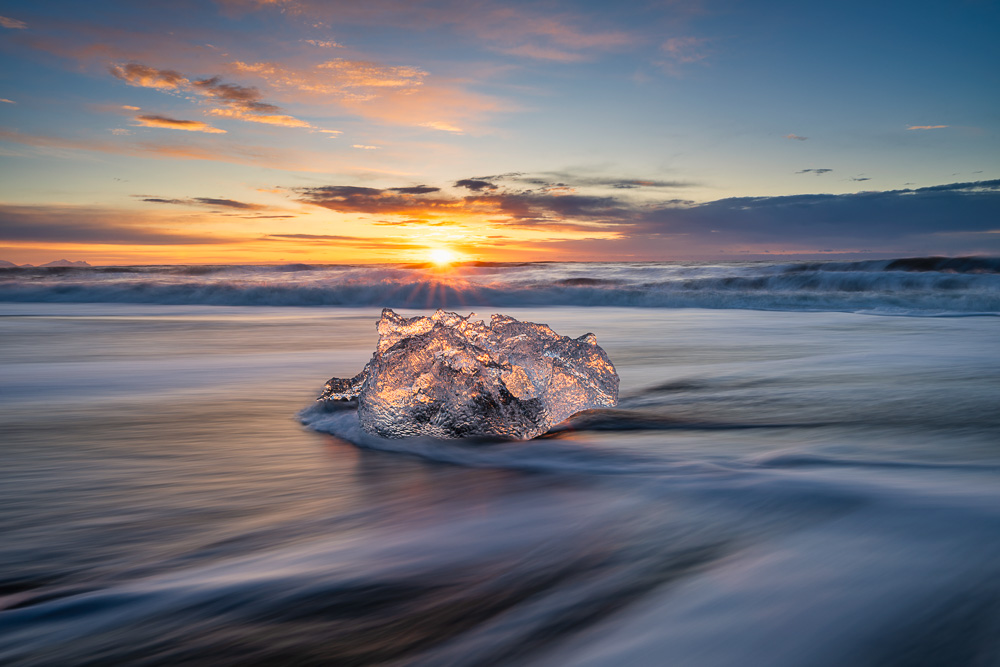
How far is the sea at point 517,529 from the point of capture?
116 centimetres

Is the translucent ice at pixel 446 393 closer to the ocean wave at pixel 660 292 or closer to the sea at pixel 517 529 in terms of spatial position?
the sea at pixel 517 529

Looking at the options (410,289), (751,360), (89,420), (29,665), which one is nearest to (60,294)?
(410,289)

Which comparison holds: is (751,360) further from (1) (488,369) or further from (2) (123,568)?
(2) (123,568)

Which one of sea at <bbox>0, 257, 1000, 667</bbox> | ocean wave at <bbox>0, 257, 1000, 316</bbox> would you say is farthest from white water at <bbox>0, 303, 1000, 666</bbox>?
ocean wave at <bbox>0, 257, 1000, 316</bbox>

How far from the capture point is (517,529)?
1.68 meters

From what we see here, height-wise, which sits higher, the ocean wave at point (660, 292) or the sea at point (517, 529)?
the ocean wave at point (660, 292)

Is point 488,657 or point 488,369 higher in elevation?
point 488,369

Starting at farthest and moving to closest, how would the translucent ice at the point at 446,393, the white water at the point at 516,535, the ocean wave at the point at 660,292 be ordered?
the ocean wave at the point at 660,292 < the translucent ice at the point at 446,393 < the white water at the point at 516,535

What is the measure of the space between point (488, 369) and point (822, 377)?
2366 mm

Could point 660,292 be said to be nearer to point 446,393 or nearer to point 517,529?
point 446,393

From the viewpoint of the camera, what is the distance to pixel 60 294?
17031 millimetres

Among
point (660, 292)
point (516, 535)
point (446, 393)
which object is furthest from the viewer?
point (660, 292)

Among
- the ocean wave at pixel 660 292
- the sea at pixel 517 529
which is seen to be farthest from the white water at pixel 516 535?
the ocean wave at pixel 660 292

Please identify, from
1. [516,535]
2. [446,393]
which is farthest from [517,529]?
[446,393]
